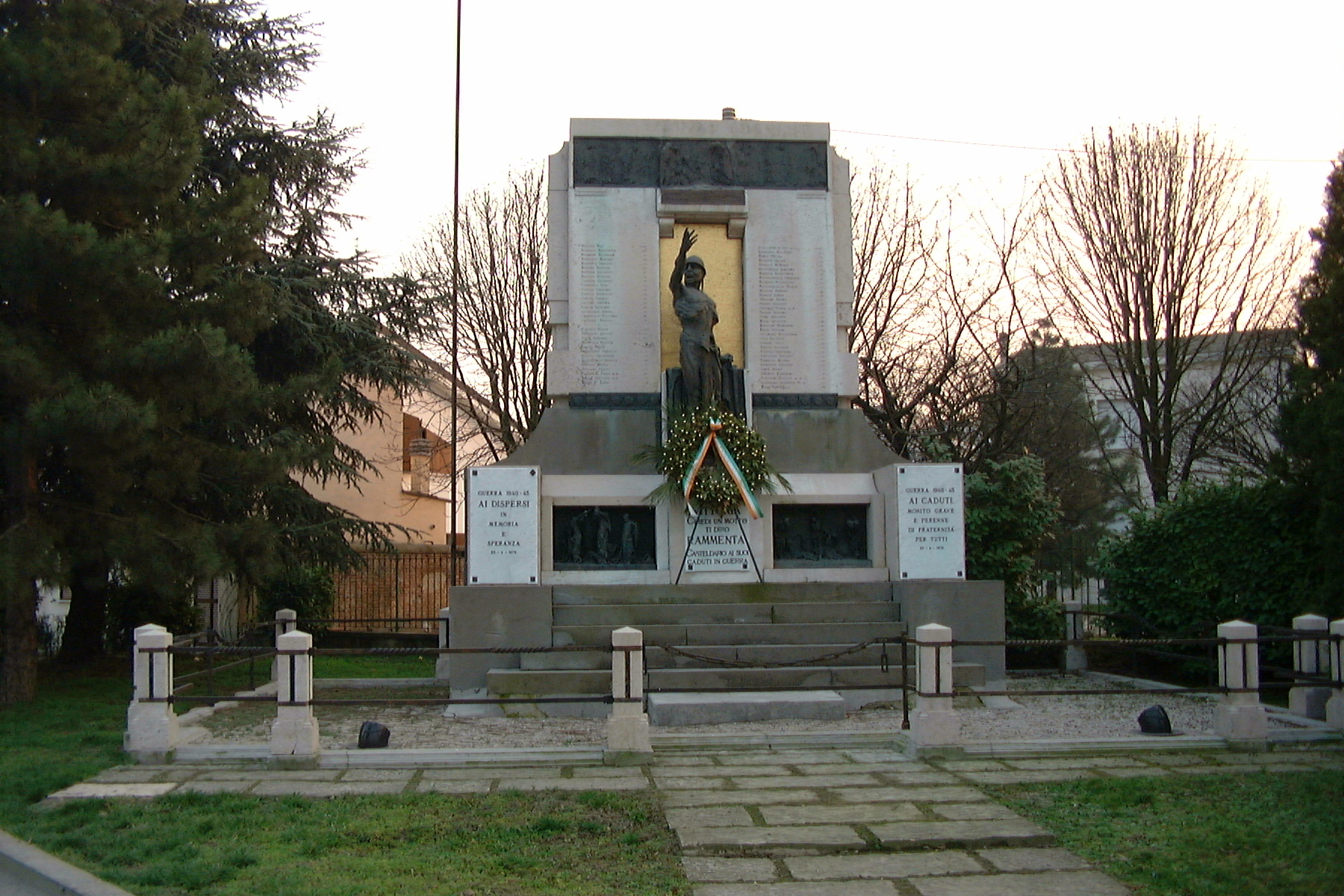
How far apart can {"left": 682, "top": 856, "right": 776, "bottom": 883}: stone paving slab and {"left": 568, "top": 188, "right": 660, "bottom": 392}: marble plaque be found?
32.0ft

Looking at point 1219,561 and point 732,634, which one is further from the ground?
point 1219,561

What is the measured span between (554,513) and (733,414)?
2.62 meters

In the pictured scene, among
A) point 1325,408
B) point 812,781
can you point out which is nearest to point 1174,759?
point 812,781

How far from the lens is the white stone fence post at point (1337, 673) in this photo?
1084cm

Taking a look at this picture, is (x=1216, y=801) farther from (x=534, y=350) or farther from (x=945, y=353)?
(x=534, y=350)

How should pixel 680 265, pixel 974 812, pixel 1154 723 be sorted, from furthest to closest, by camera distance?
pixel 680 265
pixel 1154 723
pixel 974 812

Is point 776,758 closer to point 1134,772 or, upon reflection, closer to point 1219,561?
point 1134,772

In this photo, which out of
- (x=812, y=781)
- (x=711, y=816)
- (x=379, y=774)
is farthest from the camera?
(x=379, y=774)

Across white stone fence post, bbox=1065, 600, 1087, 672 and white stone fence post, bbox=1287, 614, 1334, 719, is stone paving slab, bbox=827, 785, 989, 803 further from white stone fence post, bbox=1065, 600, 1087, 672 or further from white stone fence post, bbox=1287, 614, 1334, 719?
white stone fence post, bbox=1065, 600, 1087, 672

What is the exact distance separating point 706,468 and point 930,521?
9.29 ft

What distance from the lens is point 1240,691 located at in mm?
10500

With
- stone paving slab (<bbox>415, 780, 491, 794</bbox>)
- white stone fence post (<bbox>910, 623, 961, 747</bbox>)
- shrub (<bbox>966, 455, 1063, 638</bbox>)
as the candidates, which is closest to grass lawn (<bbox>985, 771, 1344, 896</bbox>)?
white stone fence post (<bbox>910, 623, 961, 747</bbox>)

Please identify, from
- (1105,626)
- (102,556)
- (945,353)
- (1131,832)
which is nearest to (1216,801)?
(1131,832)

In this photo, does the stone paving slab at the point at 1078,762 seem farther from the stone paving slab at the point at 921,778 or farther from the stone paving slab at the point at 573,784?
the stone paving slab at the point at 573,784
